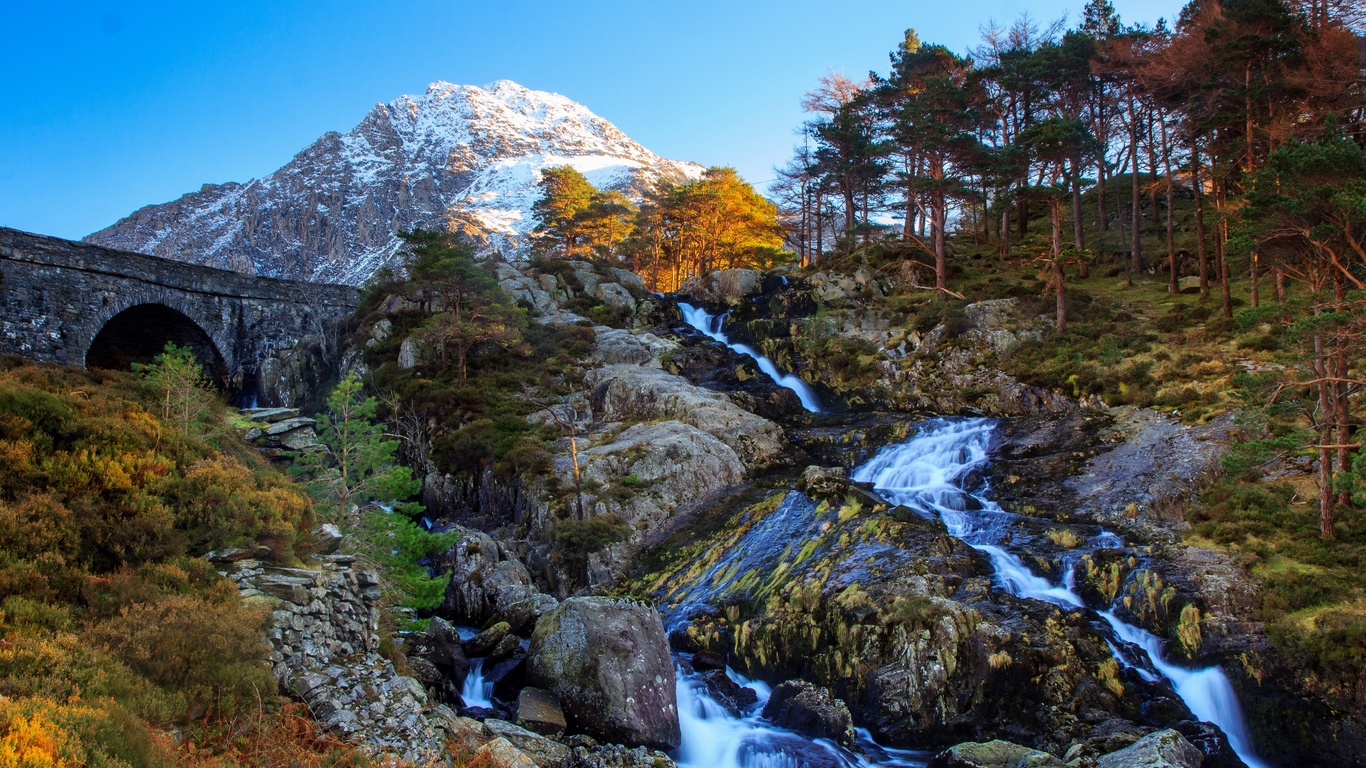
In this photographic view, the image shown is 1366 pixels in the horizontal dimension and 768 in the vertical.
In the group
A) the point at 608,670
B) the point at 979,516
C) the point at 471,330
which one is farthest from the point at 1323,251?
the point at 471,330

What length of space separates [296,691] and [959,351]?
25.7 m

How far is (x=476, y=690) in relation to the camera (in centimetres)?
1260

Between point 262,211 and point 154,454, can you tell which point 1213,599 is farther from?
point 262,211

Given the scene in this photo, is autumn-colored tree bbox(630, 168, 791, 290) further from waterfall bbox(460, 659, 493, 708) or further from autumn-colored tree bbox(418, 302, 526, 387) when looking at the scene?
waterfall bbox(460, 659, 493, 708)

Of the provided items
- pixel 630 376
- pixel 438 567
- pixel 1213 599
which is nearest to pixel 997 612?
pixel 1213 599

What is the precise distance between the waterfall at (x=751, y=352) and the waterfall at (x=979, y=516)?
642 centimetres

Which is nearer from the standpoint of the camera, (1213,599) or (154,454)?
(154,454)

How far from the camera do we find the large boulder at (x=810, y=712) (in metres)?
11.6

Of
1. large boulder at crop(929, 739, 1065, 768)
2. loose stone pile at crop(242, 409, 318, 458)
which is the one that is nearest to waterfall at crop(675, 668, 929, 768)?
large boulder at crop(929, 739, 1065, 768)

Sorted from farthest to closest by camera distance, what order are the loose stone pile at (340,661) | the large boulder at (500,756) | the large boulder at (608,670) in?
the large boulder at (608,670)
the large boulder at (500,756)
the loose stone pile at (340,661)

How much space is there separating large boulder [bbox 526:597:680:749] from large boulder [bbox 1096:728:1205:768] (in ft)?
22.1

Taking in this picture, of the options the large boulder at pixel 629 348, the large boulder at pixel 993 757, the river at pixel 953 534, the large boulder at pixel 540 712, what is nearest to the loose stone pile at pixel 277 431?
the large boulder at pixel 629 348

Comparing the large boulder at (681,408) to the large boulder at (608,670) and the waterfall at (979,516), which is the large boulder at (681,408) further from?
the large boulder at (608,670)

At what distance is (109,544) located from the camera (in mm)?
8242
